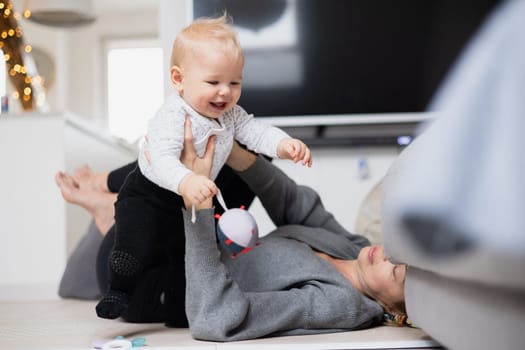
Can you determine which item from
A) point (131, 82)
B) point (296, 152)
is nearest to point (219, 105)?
point (296, 152)

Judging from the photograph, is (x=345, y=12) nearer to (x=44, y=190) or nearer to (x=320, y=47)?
(x=320, y=47)

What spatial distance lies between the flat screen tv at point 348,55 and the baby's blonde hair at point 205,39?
5.13 ft

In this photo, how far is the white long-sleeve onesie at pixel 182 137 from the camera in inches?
49.0

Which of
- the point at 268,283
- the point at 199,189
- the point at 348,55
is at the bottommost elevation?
the point at 268,283

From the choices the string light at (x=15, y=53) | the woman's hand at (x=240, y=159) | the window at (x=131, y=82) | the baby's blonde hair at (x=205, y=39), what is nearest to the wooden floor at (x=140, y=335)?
the woman's hand at (x=240, y=159)

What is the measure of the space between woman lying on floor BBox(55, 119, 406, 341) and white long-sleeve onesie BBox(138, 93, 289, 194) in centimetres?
5

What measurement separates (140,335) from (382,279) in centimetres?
54

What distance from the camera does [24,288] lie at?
2.60 metres

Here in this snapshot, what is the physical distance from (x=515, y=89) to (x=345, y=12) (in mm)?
A: 2338

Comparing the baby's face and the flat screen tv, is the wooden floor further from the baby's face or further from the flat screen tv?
the flat screen tv

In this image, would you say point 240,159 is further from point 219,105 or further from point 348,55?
point 348,55

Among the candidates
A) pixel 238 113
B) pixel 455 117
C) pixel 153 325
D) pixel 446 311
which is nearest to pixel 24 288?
pixel 153 325

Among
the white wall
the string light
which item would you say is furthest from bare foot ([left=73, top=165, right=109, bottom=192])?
the string light

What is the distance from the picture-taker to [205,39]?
1282 millimetres
